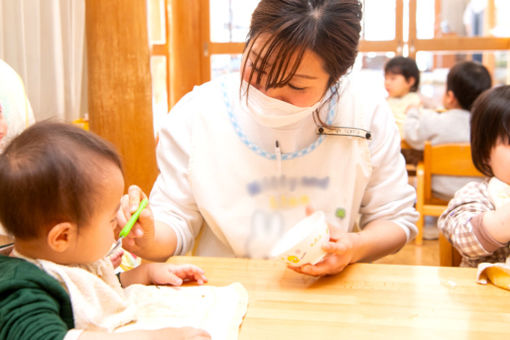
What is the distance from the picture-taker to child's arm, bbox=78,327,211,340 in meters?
0.76

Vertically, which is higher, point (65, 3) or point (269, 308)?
point (65, 3)

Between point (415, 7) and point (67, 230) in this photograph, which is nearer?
point (67, 230)

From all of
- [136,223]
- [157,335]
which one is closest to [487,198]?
[136,223]

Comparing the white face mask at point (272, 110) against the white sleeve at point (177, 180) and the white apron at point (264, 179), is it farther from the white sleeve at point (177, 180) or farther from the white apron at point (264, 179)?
the white sleeve at point (177, 180)

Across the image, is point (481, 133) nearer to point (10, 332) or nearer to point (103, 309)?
point (103, 309)

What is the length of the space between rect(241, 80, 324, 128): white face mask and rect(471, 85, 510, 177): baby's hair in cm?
46

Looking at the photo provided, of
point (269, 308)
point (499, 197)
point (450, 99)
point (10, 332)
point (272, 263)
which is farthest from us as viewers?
point (450, 99)

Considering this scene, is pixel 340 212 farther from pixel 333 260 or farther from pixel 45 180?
pixel 45 180

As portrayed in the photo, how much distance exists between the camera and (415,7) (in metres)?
5.20

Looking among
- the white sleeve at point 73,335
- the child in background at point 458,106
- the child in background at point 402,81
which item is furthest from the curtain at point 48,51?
the child in background at point 402,81

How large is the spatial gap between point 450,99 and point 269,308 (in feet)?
10.8

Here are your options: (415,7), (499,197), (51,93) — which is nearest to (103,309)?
(499,197)

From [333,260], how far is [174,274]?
331 mm

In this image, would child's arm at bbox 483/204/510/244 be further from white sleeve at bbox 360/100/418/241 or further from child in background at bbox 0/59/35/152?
child in background at bbox 0/59/35/152
